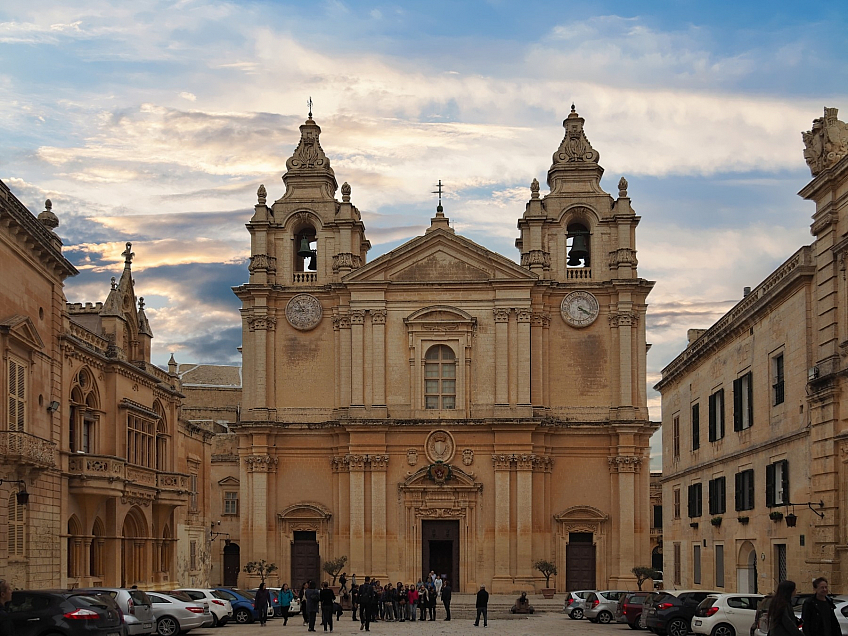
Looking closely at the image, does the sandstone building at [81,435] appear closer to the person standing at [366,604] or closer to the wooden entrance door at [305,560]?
the wooden entrance door at [305,560]

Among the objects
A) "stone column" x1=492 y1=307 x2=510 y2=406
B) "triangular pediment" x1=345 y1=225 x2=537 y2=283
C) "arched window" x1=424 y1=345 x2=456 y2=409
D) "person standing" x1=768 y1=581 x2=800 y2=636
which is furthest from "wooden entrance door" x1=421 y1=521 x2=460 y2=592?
"person standing" x1=768 y1=581 x2=800 y2=636

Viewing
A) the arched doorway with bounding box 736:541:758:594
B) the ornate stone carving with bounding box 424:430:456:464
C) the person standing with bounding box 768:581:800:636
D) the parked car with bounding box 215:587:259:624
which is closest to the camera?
the person standing with bounding box 768:581:800:636

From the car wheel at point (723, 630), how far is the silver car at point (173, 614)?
1289cm

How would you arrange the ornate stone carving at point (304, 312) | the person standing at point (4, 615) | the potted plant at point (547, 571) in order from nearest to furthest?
the person standing at point (4, 615) → the potted plant at point (547, 571) → the ornate stone carving at point (304, 312)

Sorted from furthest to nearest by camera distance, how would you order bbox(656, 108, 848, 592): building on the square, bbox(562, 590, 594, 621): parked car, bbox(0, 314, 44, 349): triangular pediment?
bbox(562, 590, 594, 621): parked car
bbox(656, 108, 848, 592): building on the square
bbox(0, 314, 44, 349): triangular pediment

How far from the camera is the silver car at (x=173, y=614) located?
30.3 meters

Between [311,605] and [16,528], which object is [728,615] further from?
[16,528]

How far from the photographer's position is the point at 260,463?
52.7 metres

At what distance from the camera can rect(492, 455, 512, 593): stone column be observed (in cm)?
5050

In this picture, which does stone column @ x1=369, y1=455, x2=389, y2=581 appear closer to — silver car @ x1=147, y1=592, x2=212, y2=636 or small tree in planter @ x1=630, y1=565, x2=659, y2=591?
small tree in planter @ x1=630, y1=565, x2=659, y2=591

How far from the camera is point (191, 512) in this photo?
5209cm

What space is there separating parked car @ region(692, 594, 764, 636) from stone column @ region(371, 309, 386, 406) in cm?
2610

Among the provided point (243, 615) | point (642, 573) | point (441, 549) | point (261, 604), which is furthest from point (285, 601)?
point (642, 573)

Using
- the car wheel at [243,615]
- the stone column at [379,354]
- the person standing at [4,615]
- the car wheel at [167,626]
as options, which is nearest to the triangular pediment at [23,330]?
the car wheel at [167,626]
